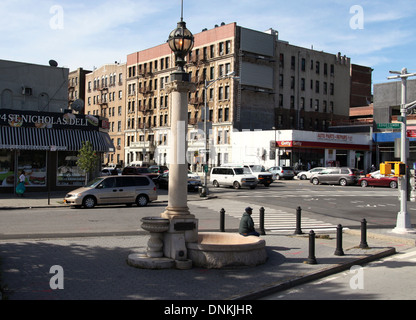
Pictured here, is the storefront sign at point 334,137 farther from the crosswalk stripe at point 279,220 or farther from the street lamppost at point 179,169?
the street lamppost at point 179,169

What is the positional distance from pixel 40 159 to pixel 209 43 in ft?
141

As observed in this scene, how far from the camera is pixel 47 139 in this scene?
1171 inches

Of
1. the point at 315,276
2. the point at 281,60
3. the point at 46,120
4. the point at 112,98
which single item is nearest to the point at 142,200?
the point at 46,120

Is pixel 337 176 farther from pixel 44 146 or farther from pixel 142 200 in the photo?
pixel 44 146

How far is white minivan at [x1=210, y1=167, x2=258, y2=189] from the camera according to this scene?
118 ft

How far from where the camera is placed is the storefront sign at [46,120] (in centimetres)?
2861

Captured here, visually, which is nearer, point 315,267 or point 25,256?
point 315,267

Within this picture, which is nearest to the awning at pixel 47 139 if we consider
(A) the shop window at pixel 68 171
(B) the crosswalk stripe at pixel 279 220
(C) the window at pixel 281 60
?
(A) the shop window at pixel 68 171

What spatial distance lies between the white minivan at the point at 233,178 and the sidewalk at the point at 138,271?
22.4m

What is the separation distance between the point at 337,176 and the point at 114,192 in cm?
2657

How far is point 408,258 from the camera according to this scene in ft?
37.2

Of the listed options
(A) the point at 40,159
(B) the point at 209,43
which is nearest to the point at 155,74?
(B) the point at 209,43

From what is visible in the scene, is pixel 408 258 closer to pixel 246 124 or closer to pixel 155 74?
pixel 246 124
